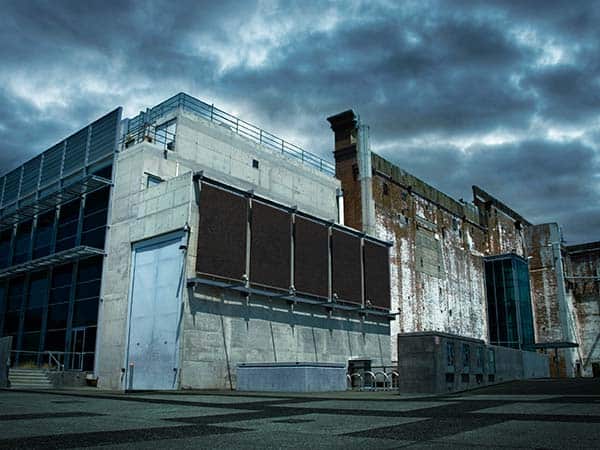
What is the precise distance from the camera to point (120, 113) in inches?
1267

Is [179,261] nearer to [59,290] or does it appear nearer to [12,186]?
[59,290]

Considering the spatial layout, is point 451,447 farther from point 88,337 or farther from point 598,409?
point 88,337

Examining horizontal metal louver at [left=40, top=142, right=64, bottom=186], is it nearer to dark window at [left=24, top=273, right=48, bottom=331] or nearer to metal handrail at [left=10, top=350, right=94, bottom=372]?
dark window at [left=24, top=273, right=48, bottom=331]

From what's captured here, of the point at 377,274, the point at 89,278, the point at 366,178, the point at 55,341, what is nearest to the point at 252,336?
the point at 89,278

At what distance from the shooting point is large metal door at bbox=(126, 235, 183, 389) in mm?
25672

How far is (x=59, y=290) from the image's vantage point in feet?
107

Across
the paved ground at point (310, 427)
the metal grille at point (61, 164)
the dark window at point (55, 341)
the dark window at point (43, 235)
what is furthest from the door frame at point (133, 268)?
the paved ground at point (310, 427)

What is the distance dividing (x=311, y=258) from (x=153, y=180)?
10.5 metres

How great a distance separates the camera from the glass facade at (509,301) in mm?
55125

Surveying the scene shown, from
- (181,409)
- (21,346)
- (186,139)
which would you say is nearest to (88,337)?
(21,346)

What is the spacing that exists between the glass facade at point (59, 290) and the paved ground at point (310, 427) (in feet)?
62.5

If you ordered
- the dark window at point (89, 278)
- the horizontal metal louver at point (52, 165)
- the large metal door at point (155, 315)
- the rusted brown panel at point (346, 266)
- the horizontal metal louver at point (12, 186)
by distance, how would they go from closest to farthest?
1. the large metal door at point (155, 315)
2. the dark window at point (89, 278)
3. the rusted brown panel at point (346, 266)
4. the horizontal metal louver at point (52, 165)
5. the horizontal metal louver at point (12, 186)

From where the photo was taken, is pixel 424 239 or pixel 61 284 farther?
pixel 424 239

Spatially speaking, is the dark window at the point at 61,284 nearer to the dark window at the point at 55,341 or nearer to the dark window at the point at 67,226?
the dark window at the point at 67,226
